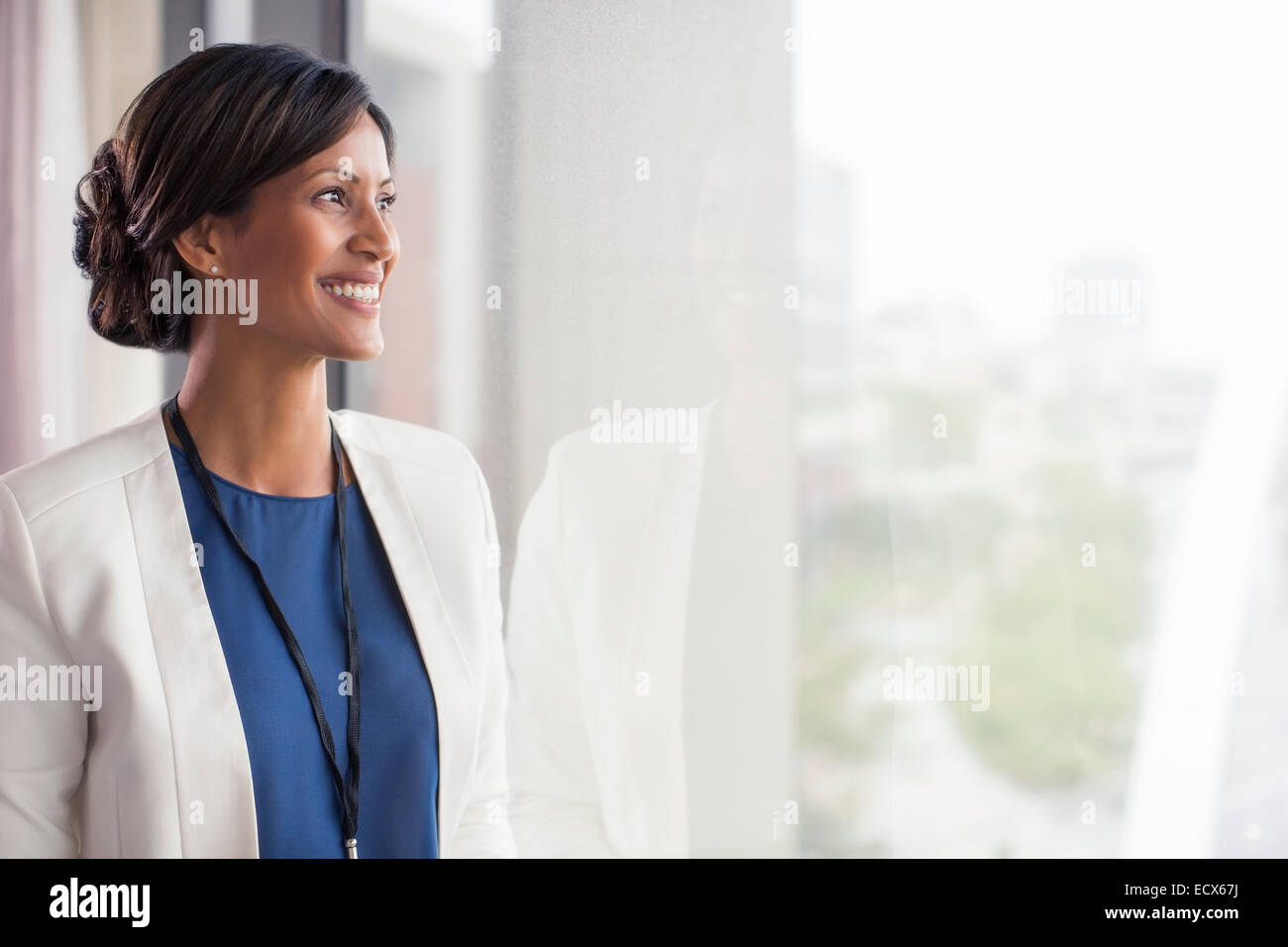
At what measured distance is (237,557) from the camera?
1219 millimetres

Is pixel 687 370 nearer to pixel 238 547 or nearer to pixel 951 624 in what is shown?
pixel 951 624

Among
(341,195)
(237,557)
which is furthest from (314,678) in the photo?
(341,195)

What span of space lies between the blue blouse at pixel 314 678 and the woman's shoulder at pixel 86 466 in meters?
0.04

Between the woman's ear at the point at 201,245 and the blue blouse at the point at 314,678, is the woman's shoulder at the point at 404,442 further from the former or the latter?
the woman's ear at the point at 201,245

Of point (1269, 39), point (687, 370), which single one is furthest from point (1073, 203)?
point (687, 370)

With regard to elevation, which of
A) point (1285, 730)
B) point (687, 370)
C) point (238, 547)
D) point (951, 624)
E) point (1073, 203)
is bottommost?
point (1285, 730)

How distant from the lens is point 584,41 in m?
1.47

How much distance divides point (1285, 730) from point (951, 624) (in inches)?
22.2

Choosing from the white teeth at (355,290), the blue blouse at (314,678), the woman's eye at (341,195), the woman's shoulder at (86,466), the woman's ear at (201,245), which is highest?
the woman's eye at (341,195)

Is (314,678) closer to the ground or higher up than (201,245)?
closer to the ground

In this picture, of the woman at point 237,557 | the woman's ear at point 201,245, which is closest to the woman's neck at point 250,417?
the woman at point 237,557

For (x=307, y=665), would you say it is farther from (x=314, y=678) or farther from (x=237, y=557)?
(x=237, y=557)

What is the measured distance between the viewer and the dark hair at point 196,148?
1.17 meters

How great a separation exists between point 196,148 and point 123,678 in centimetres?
62
